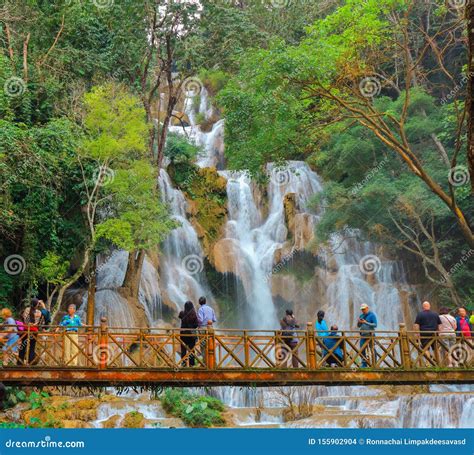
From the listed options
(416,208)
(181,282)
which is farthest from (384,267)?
(181,282)

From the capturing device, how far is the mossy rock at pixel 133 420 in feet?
60.3

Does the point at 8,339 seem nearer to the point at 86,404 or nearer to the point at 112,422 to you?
the point at 112,422

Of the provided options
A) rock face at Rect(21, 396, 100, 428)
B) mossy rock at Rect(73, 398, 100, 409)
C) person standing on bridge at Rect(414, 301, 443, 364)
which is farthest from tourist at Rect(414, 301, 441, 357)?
mossy rock at Rect(73, 398, 100, 409)

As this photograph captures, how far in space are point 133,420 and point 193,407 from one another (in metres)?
2.06

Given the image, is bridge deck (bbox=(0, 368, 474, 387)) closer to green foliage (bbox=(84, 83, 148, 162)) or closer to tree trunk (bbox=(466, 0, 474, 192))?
tree trunk (bbox=(466, 0, 474, 192))

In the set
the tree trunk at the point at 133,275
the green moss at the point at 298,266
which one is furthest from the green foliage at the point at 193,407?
the green moss at the point at 298,266

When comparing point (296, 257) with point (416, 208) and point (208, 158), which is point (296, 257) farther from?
point (208, 158)

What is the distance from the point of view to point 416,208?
89.0ft

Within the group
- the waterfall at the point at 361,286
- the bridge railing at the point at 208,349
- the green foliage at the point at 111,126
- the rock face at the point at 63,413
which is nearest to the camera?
the bridge railing at the point at 208,349

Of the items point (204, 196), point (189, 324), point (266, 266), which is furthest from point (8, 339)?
point (204, 196)

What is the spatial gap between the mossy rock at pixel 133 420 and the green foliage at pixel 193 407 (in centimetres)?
137

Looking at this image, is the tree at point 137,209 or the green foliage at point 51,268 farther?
the tree at point 137,209

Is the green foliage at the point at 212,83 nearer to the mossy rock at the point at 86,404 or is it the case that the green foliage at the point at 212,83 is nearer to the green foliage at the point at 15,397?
the green foliage at the point at 15,397

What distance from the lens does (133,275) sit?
83.6 feet
